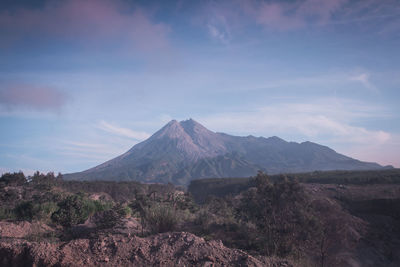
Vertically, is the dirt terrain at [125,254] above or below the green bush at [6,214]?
above

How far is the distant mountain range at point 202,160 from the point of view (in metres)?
114

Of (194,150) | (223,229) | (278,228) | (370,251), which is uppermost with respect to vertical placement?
(194,150)

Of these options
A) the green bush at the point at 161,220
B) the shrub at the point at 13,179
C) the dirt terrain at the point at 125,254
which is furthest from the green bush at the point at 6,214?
the shrub at the point at 13,179

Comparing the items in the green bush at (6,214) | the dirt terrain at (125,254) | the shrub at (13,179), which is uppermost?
the shrub at (13,179)

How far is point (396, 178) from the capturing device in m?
33.0

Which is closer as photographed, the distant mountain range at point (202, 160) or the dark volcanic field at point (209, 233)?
the dark volcanic field at point (209, 233)

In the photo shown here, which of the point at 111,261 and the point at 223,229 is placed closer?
the point at 111,261

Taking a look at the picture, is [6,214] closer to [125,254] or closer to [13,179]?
[125,254]


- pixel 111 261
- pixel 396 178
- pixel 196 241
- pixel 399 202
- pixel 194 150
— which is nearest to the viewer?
pixel 111 261

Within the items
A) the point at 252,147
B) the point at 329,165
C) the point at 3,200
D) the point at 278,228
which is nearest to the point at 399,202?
the point at 278,228

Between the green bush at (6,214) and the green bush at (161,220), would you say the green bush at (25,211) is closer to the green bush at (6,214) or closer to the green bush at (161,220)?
the green bush at (6,214)

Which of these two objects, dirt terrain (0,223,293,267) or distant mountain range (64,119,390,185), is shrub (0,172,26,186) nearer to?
dirt terrain (0,223,293,267)

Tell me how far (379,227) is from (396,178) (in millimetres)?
19249

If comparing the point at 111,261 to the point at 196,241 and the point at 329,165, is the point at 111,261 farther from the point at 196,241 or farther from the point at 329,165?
the point at 329,165
